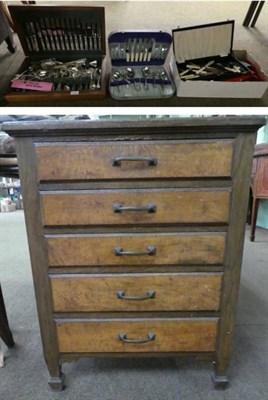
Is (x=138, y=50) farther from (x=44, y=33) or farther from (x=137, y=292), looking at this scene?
(x=137, y=292)

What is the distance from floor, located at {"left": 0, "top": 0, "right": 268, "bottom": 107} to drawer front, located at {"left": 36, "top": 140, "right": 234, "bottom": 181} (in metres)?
0.42

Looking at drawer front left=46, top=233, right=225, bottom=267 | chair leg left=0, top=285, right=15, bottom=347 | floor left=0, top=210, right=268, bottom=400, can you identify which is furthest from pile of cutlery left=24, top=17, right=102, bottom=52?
floor left=0, top=210, right=268, bottom=400

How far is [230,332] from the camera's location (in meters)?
0.97

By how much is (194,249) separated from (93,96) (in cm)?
65

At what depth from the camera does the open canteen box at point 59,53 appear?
1062mm

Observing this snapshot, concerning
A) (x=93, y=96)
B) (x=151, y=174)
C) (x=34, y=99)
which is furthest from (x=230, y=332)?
(x=34, y=99)

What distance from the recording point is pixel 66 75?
1.14 metres

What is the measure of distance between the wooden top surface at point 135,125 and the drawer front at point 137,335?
0.61 m

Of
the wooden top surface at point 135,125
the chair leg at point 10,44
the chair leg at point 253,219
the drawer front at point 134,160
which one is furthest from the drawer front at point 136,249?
the chair leg at point 253,219

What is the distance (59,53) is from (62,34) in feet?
0.27

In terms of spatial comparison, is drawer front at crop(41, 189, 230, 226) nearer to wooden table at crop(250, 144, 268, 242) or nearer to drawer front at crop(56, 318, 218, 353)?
drawer front at crop(56, 318, 218, 353)

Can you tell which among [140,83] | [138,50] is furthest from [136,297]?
[138,50]

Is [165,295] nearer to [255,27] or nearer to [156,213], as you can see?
[156,213]

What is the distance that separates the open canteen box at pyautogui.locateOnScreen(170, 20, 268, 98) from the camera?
106 cm
